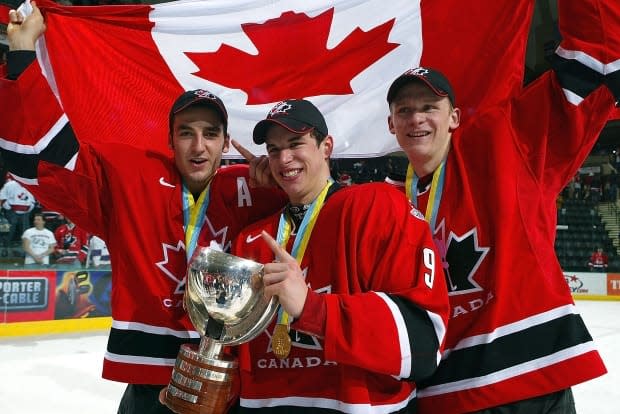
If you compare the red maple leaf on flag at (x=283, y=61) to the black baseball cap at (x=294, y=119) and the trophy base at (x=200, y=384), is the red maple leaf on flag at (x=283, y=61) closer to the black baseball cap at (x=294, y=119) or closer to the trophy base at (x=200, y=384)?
the black baseball cap at (x=294, y=119)

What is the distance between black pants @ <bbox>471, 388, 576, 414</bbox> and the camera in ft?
5.14

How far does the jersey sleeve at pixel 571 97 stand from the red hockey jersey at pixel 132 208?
81 cm

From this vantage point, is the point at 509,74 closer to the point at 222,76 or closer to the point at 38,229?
the point at 222,76

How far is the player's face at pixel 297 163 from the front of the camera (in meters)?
1.55

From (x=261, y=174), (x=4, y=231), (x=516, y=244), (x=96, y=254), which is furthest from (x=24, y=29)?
(x=4, y=231)

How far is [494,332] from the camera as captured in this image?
1.57 m

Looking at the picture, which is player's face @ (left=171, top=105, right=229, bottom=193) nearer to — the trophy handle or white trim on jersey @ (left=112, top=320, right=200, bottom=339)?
white trim on jersey @ (left=112, top=320, right=200, bottom=339)

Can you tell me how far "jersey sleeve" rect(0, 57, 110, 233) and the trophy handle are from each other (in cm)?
81

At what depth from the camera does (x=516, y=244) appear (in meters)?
1.61

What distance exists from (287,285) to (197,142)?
827 mm

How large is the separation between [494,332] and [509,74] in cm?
96

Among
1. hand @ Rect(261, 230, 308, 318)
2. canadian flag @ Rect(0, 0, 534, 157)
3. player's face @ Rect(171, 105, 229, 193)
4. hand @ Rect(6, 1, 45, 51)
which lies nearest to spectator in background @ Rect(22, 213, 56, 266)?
canadian flag @ Rect(0, 0, 534, 157)

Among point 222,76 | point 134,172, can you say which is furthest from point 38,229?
point 134,172

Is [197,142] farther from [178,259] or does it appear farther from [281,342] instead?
[281,342]
